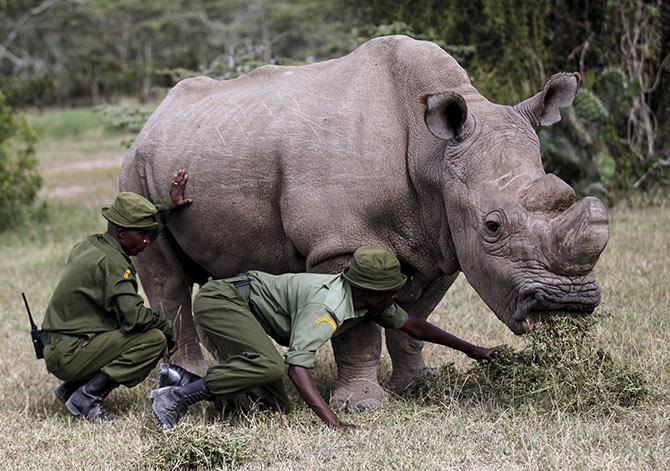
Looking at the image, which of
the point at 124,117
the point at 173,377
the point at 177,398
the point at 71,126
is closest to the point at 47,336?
the point at 173,377


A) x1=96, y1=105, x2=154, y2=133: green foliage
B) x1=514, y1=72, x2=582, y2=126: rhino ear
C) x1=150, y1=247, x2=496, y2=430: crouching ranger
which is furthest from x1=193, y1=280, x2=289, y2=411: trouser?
x1=96, y1=105, x2=154, y2=133: green foliage

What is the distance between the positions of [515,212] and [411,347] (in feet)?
5.21

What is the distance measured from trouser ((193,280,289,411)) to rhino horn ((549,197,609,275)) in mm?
1618

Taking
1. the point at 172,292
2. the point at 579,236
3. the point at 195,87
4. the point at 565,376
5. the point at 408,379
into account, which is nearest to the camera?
the point at 579,236

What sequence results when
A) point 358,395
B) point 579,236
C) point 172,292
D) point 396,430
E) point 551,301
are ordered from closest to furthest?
point 579,236, point 551,301, point 396,430, point 358,395, point 172,292

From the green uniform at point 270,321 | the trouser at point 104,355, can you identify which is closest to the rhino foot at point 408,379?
the green uniform at point 270,321

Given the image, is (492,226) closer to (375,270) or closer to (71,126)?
(375,270)

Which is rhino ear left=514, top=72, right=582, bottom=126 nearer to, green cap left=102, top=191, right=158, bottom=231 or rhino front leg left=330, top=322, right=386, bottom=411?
rhino front leg left=330, top=322, right=386, bottom=411

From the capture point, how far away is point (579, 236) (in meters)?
4.84

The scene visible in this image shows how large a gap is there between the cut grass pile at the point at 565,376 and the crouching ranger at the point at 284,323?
343mm

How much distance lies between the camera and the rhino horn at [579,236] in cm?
482

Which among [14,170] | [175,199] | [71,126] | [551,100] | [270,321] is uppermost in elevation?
[551,100]

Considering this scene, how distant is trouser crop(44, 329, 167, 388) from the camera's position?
605cm

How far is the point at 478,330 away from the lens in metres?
7.62
